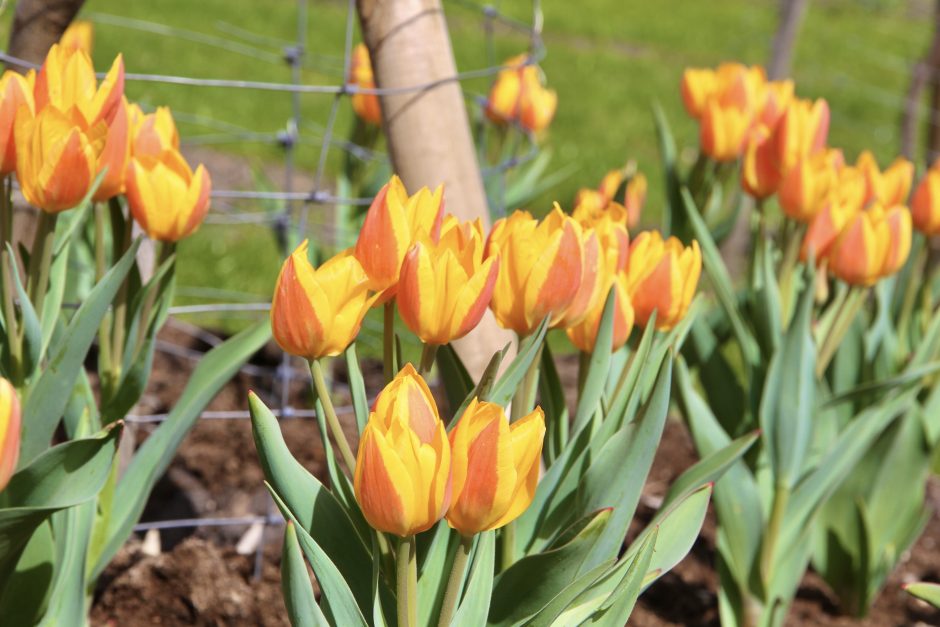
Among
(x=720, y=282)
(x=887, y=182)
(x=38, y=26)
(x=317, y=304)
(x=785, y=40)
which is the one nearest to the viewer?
(x=317, y=304)

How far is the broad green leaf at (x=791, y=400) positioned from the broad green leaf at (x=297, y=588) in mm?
961

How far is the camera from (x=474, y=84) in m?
7.17

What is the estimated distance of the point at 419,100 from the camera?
5.94ft

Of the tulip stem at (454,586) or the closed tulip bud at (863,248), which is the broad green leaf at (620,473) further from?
the closed tulip bud at (863,248)

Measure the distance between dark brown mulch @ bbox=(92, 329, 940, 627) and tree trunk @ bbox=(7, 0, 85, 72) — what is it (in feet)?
2.67

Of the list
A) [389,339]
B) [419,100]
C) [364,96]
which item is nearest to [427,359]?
[389,339]

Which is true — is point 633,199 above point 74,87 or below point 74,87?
below

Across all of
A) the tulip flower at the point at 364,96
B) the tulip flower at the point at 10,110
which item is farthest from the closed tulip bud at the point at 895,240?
the tulip flower at the point at 364,96

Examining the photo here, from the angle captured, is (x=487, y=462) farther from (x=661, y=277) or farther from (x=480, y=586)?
(x=661, y=277)

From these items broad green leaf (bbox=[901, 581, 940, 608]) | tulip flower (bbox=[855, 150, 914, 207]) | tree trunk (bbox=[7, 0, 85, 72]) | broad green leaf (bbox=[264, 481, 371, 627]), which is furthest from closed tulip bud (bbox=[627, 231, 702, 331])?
tree trunk (bbox=[7, 0, 85, 72])

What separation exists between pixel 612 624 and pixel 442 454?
1.07 feet

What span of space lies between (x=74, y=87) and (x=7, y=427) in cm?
48

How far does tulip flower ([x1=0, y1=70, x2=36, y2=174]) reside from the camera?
4.06 ft

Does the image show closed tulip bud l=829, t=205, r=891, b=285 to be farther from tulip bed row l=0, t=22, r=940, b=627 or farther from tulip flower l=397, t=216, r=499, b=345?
tulip flower l=397, t=216, r=499, b=345
